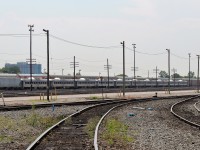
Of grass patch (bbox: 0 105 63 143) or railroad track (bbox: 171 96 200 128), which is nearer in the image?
grass patch (bbox: 0 105 63 143)

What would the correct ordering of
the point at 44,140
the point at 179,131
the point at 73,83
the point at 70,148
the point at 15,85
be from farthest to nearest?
the point at 73,83
the point at 15,85
the point at 179,131
the point at 44,140
the point at 70,148

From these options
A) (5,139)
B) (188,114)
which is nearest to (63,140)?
(5,139)

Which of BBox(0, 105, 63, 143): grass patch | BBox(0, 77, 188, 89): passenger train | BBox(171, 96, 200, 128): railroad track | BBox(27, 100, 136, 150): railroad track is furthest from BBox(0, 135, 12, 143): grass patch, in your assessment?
BBox(0, 77, 188, 89): passenger train

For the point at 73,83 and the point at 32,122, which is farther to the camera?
the point at 73,83

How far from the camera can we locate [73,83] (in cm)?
9912

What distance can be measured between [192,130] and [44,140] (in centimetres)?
646

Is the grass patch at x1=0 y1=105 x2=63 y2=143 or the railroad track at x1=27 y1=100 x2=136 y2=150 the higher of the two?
the railroad track at x1=27 y1=100 x2=136 y2=150

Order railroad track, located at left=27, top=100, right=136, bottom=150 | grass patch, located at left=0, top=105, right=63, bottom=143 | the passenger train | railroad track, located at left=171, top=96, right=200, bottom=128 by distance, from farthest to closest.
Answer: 1. the passenger train
2. railroad track, located at left=171, top=96, right=200, bottom=128
3. grass patch, located at left=0, top=105, right=63, bottom=143
4. railroad track, located at left=27, top=100, right=136, bottom=150

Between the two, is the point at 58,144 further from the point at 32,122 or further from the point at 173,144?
the point at 32,122

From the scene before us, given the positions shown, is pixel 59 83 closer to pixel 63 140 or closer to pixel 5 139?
pixel 5 139

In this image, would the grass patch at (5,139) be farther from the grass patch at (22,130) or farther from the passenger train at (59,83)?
the passenger train at (59,83)

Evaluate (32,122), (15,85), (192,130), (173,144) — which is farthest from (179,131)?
(15,85)

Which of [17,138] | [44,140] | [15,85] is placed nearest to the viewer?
[44,140]

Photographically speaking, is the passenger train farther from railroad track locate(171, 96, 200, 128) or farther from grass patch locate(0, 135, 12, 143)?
grass patch locate(0, 135, 12, 143)
